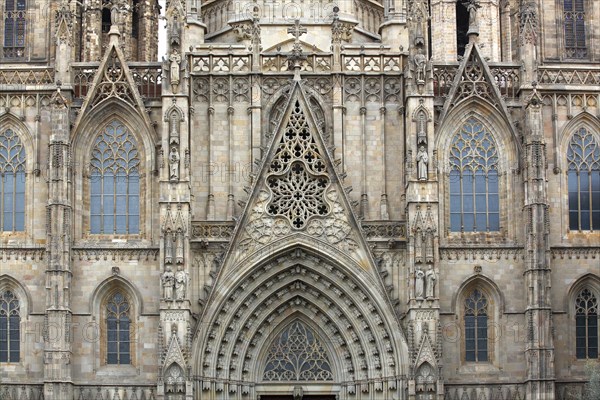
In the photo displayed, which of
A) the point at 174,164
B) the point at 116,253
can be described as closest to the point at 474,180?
the point at 174,164

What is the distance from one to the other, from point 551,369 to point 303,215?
9.73 metres

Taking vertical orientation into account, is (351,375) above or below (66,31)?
below

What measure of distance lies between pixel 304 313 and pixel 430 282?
16.0ft

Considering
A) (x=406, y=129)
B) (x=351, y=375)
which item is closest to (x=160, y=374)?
(x=351, y=375)

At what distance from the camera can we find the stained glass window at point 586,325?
5572cm

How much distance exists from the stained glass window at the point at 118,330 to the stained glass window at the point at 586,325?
15.4 m

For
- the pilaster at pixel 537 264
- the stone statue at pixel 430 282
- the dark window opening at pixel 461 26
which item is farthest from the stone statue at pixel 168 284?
the dark window opening at pixel 461 26

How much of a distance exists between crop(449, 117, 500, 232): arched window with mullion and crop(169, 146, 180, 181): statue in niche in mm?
9639

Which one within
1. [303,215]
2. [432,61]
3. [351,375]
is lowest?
[351,375]

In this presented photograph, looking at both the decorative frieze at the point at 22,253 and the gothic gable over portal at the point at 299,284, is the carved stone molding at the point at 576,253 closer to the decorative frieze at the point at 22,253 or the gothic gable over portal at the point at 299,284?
the gothic gable over portal at the point at 299,284

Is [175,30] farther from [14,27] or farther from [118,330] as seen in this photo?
[118,330]

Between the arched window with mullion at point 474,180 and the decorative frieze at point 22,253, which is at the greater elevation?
the arched window with mullion at point 474,180

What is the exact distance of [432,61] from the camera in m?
56.1

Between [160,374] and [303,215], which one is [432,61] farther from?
[160,374]
